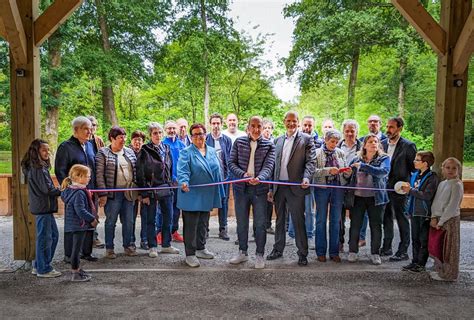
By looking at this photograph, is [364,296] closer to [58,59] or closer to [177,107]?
[58,59]

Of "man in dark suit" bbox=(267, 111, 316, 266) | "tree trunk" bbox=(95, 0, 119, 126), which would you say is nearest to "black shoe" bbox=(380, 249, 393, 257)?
"man in dark suit" bbox=(267, 111, 316, 266)

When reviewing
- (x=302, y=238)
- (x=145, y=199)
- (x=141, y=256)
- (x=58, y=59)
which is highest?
(x=58, y=59)

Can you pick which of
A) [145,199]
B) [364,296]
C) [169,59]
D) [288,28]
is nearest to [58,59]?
[169,59]

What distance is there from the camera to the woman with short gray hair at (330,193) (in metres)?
5.26

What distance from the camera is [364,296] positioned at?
164 inches

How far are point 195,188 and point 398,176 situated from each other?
254cm

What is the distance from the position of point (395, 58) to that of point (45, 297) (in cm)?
1470

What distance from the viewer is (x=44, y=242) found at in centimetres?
460

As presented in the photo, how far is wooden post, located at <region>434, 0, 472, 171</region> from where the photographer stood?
4.93 metres

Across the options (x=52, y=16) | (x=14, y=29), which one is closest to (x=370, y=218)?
(x=52, y=16)

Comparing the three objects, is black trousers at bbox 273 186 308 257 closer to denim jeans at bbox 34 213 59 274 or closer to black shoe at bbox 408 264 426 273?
black shoe at bbox 408 264 426 273

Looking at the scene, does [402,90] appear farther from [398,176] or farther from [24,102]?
[24,102]

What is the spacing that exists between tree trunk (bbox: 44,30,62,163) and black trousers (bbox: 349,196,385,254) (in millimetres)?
9116

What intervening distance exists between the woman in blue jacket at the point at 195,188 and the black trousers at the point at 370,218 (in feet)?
5.51
